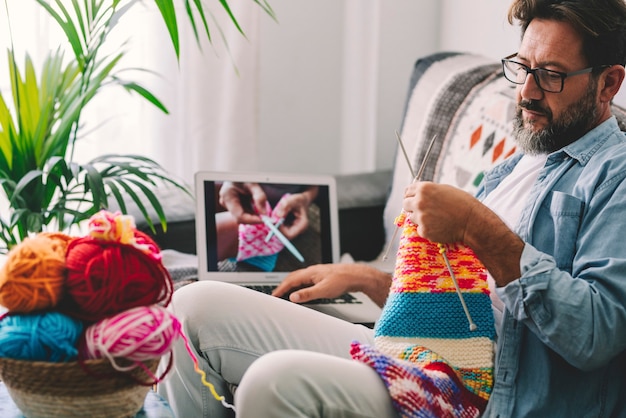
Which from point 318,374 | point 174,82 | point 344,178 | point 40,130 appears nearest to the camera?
point 318,374

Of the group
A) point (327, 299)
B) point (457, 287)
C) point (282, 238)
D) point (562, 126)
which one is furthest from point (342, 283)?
point (562, 126)

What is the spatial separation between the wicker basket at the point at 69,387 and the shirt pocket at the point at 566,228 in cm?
61

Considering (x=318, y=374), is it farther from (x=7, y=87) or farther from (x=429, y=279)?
(x=7, y=87)

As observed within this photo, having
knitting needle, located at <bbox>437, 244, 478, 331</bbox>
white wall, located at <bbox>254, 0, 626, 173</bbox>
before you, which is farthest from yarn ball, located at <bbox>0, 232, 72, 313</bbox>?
white wall, located at <bbox>254, 0, 626, 173</bbox>

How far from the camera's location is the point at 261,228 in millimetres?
1822

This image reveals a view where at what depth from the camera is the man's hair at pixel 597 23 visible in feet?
4.02

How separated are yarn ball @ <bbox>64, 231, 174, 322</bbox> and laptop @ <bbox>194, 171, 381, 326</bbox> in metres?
0.76

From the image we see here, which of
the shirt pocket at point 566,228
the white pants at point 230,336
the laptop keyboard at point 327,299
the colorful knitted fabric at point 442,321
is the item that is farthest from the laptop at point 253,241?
the shirt pocket at point 566,228

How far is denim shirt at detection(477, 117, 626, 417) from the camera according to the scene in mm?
1080

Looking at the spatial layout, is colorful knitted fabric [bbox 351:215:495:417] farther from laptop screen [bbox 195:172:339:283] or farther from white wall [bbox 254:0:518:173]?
white wall [bbox 254:0:518:173]

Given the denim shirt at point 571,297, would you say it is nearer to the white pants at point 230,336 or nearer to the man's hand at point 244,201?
the white pants at point 230,336

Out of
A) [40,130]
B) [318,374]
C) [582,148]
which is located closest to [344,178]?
[40,130]

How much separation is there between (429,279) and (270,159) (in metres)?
1.63

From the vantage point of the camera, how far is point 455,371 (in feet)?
3.91
